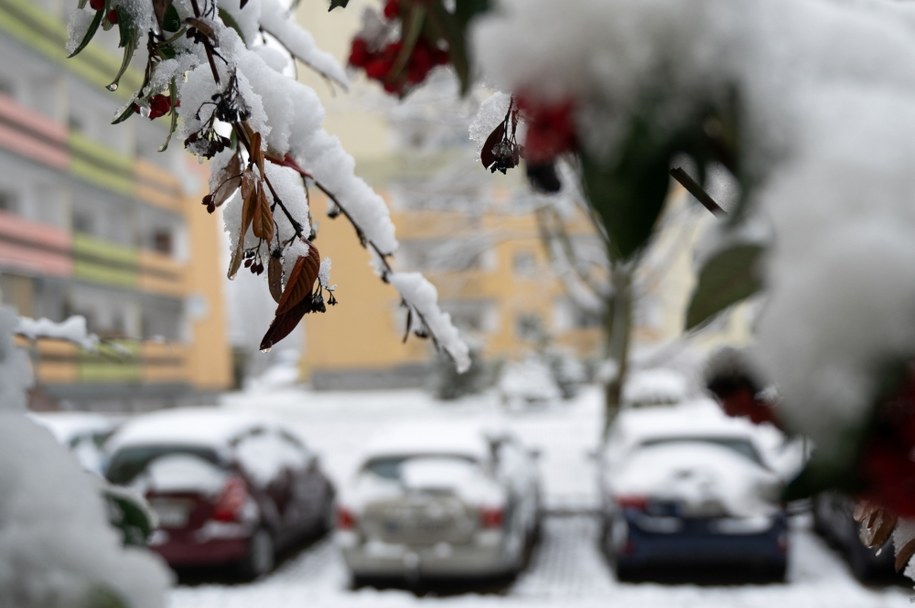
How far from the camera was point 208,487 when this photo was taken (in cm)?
663

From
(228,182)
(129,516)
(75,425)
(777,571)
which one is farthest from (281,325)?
(75,425)

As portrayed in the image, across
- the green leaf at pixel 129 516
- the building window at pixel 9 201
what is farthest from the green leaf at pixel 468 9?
the building window at pixel 9 201

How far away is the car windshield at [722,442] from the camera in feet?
22.6

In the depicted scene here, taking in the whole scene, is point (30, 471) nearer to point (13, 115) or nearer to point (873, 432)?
point (873, 432)

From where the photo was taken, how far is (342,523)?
663cm

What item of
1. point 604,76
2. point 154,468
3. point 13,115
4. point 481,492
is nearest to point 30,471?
point 604,76

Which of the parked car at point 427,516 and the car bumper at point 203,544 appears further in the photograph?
the car bumper at point 203,544

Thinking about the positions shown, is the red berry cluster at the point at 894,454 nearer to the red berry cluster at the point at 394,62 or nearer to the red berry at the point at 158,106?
the red berry cluster at the point at 394,62

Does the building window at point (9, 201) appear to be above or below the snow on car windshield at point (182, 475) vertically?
above

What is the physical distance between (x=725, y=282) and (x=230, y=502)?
21.8 ft

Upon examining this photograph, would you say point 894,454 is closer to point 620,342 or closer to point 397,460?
point 397,460

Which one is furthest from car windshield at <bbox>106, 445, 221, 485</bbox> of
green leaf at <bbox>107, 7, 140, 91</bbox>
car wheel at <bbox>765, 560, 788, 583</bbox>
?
green leaf at <bbox>107, 7, 140, 91</bbox>

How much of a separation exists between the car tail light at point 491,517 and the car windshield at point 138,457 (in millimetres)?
2233

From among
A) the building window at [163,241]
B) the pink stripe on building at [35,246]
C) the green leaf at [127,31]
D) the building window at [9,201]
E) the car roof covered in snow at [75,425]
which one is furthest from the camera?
the building window at [163,241]
